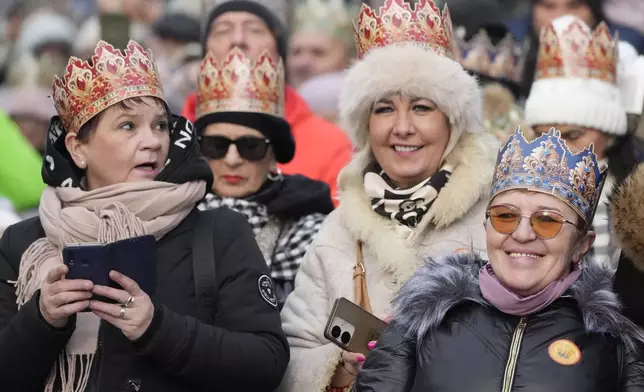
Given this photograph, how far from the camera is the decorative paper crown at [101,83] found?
17.8 ft

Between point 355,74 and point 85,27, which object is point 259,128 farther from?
point 85,27

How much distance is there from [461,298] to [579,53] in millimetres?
2959

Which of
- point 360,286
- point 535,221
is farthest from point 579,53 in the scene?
point 535,221

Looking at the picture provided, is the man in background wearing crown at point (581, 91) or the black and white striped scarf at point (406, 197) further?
the man in background wearing crown at point (581, 91)

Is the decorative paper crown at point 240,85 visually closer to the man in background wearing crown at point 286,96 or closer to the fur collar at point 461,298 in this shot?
the man in background wearing crown at point 286,96

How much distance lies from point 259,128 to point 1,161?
230 cm

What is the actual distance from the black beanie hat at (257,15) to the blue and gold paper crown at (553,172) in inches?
133

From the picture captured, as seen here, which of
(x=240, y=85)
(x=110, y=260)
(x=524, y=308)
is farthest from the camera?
(x=240, y=85)

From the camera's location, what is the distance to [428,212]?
566 centimetres

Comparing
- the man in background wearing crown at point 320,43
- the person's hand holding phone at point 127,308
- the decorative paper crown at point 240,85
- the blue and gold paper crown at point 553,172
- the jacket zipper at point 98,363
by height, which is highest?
the man in background wearing crown at point 320,43

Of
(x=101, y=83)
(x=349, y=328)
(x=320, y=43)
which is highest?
(x=320, y=43)

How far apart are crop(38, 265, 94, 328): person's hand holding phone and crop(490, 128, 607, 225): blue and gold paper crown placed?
140cm

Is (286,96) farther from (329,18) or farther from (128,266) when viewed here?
(128,266)

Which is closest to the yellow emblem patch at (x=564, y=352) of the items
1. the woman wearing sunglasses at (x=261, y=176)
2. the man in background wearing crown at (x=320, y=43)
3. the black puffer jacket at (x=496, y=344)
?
the black puffer jacket at (x=496, y=344)
